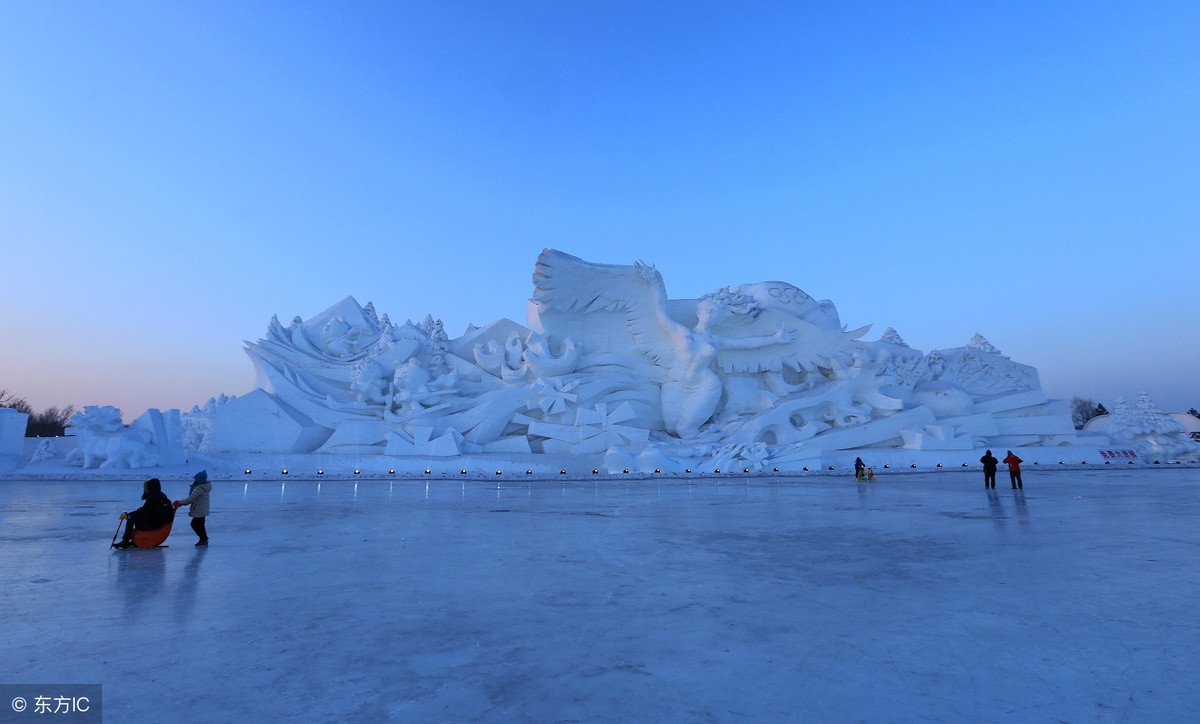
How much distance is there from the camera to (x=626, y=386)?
17.8 meters

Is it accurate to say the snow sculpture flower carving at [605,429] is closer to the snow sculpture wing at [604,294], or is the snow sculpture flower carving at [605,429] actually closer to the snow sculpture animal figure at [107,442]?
the snow sculpture wing at [604,294]

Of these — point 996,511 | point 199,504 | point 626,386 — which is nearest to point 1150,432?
point 626,386

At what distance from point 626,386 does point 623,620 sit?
14913 millimetres

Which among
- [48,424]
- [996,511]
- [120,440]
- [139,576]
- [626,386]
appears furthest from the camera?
[48,424]

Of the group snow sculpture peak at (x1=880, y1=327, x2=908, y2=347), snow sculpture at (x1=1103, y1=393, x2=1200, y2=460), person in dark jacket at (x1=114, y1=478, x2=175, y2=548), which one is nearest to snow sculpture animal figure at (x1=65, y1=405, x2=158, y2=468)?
person in dark jacket at (x1=114, y1=478, x2=175, y2=548)

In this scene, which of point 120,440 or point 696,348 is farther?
point 696,348

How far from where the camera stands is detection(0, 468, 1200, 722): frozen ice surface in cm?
206

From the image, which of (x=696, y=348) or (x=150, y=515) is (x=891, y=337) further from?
(x=150, y=515)

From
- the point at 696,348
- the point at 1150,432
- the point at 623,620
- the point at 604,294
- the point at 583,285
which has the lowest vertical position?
the point at 623,620

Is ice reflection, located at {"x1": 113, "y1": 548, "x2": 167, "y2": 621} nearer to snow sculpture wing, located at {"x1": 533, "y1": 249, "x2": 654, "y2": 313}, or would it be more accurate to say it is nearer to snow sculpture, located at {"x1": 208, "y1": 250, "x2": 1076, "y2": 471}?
snow sculpture, located at {"x1": 208, "y1": 250, "x2": 1076, "y2": 471}

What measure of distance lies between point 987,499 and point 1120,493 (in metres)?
2.38

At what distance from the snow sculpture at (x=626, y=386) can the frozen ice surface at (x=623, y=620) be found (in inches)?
390

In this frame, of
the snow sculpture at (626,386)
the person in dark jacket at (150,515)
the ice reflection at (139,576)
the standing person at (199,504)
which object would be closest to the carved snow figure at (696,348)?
the snow sculpture at (626,386)

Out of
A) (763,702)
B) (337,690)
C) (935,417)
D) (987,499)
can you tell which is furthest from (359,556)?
(935,417)
